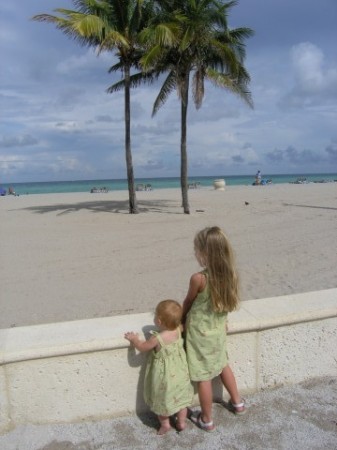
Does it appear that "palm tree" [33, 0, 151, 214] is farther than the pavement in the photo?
Yes

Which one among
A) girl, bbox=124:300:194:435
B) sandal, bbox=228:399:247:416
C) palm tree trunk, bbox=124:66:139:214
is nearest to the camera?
girl, bbox=124:300:194:435

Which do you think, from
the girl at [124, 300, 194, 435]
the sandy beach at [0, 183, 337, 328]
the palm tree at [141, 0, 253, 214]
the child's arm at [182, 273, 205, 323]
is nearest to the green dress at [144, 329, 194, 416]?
the girl at [124, 300, 194, 435]

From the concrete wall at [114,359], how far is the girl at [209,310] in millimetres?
171

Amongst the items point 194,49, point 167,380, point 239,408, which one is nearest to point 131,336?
point 167,380

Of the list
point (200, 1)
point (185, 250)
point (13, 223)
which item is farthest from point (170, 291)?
point (200, 1)

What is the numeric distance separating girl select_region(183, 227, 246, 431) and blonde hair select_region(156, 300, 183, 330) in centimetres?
13

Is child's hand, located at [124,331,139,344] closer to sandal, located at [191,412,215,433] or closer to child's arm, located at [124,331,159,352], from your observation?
child's arm, located at [124,331,159,352]

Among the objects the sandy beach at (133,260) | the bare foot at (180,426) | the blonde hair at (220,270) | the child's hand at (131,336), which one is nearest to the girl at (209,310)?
the blonde hair at (220,270)

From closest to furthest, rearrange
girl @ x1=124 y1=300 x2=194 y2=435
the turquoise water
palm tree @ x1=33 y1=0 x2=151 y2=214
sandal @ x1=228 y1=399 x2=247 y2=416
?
girl @ x1=124 y1=300 x2=194 y2=435 → sandal @ x1=228 y1=399 x2=247 y2=416 → palm tree @ x1=33 y1=0 x2=151 y2=214 → the turquoise water

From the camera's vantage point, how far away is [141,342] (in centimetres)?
246

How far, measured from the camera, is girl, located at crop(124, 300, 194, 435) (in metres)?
2.48

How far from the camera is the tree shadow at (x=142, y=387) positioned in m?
2.55

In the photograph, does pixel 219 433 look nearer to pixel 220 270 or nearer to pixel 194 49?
pixel 220 270

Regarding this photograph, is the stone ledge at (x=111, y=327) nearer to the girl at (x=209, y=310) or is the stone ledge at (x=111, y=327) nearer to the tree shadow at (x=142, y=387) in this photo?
the tree shadow at (x=142, y=387)
